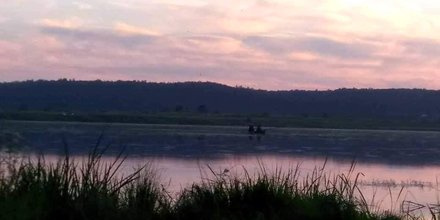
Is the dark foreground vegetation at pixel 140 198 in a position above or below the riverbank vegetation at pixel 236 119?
above

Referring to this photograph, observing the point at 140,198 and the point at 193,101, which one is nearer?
the point at 140,198

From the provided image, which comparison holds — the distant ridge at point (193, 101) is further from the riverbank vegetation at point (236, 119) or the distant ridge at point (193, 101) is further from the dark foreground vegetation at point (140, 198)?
the dark foreground vegetation at point (140, 198)

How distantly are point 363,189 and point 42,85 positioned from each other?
61.4m

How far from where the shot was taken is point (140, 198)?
411 inches

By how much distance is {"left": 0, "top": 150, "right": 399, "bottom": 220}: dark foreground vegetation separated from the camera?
31.8ft

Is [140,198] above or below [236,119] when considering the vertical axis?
above

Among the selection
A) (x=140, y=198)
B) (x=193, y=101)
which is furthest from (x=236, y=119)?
(x=140, y=198)

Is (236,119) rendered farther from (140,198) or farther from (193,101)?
(140,198)

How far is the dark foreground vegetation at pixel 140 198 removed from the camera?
9.70 m

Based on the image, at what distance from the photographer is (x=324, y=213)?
34.8 ft

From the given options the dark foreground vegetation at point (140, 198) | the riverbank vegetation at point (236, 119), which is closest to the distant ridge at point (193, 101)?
the riverbank vegetation at point (236, 119)

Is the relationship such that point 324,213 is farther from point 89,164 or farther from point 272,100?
point 272,100

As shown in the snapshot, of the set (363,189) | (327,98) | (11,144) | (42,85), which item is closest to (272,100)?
(327,98)

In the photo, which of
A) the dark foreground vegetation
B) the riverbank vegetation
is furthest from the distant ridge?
the dark foreground vegetation
